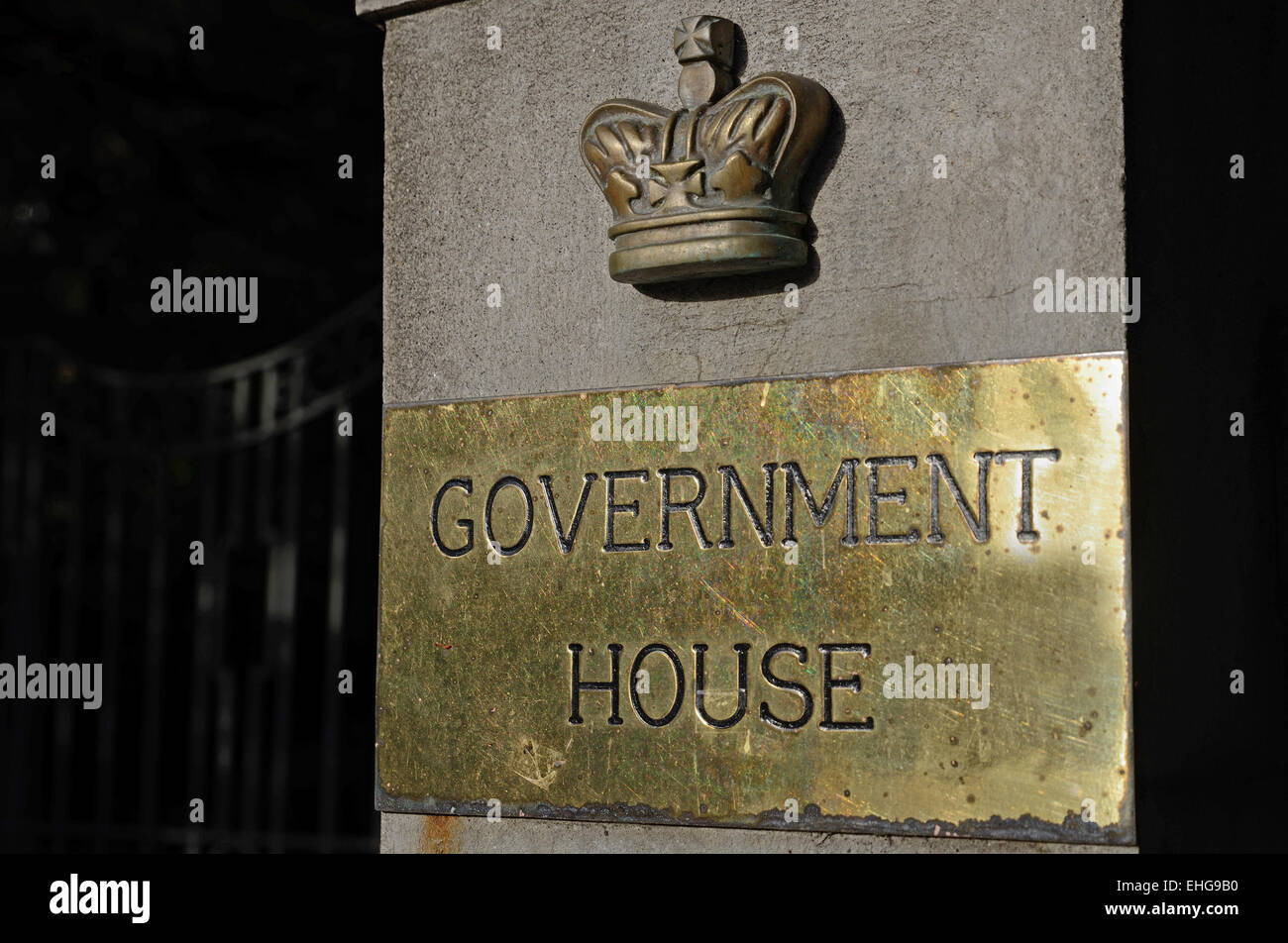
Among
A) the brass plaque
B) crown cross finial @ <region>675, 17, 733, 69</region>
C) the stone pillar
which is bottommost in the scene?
the brass plaque

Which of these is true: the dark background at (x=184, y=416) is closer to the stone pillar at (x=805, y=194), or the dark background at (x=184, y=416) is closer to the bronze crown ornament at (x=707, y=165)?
the stone pillar at (x=805, y=194)

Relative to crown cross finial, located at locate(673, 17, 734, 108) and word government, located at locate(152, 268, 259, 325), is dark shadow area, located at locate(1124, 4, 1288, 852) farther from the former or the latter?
word government, located at locate(152, 268, 259, 325)

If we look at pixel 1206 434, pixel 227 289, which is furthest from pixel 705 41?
pixel 227 289

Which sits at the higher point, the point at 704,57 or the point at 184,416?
the point at 704,57

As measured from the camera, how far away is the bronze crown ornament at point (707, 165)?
203cm

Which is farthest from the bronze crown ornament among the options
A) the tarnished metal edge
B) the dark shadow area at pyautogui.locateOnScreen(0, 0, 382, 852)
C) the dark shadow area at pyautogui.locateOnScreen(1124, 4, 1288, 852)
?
the dark shadow area at pyautogui.locateOnScreen(0, 0, 382, 852)

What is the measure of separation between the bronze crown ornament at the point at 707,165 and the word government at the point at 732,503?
0.29 m

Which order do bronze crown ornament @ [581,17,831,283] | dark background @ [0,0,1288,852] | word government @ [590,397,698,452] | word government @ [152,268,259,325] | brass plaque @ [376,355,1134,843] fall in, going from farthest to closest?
1. word government @ [152,268,259,325]
2. dark background @ [0,0,1288,852]
3. word government @ [590,397,698,452]
4. bronze crown ornament @ [581,17,831,283]
5. brass plaque @ [376,355,1134,843]

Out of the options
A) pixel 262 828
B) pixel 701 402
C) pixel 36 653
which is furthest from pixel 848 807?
pixel 262 828

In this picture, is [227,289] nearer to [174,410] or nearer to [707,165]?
[174,410]

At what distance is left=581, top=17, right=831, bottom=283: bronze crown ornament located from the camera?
203 cm

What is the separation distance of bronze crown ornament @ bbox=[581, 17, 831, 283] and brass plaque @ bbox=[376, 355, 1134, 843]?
0.19m

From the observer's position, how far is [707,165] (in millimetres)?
2086

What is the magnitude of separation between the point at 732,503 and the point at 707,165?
46 centimetres
